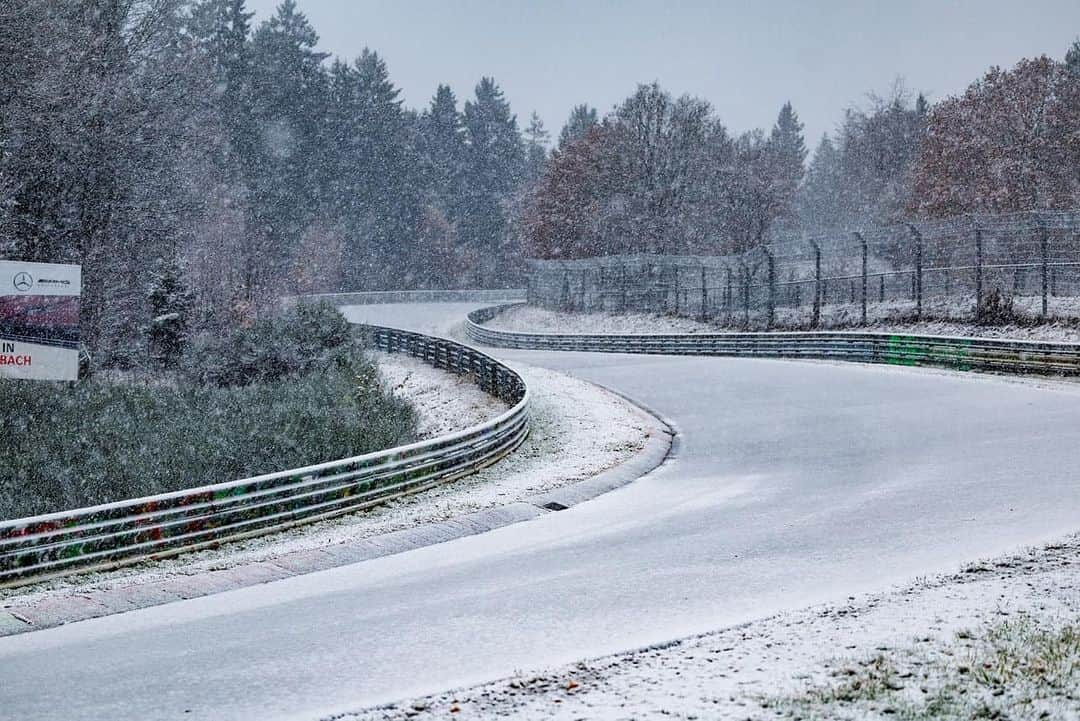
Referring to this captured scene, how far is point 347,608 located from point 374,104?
101 m

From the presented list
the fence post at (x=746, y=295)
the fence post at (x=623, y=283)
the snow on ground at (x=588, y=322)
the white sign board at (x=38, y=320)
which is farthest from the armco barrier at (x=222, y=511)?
the fence post at (x=623, y=283)

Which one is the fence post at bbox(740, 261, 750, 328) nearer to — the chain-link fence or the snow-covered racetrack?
the chain-link fence

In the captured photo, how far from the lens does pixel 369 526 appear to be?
476 inches

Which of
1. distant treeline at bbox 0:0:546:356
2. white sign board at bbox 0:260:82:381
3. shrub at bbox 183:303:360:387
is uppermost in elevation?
distant treeline at bbox 0:0:546:356

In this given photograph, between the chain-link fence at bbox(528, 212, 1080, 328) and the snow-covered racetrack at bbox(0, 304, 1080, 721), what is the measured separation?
14.4 meters

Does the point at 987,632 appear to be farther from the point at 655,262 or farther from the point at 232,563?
the point at 655,262

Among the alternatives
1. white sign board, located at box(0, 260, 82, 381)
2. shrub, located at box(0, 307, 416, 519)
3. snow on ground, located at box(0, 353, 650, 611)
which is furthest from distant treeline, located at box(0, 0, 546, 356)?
white sign board, located at box(0, 260, 82, 381)

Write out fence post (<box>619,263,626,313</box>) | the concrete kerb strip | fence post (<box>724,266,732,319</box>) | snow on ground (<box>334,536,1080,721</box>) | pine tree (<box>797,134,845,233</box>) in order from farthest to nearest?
pine tree (<box>797,134,845,233</box>) → fence post (<box>619,263,626,313</box>) → fence post (<box>724,266,732,319</box>) → the concrete kerb strip → snow on ground (<box>334,536,1080,721</box>)

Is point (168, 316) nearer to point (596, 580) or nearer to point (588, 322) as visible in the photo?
point (588, 322)

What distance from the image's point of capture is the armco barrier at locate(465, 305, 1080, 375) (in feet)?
83.4

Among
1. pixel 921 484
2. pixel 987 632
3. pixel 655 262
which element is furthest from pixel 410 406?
pixel 655 262

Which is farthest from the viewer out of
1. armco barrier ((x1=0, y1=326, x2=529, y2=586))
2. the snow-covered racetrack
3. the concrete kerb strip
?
armco barrier ((x1=0, y1=326, x2=529, y2=586))

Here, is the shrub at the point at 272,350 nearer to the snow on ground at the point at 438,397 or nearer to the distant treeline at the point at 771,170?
the snow on ground at the point at 438,397

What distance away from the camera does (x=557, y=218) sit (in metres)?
81.4
